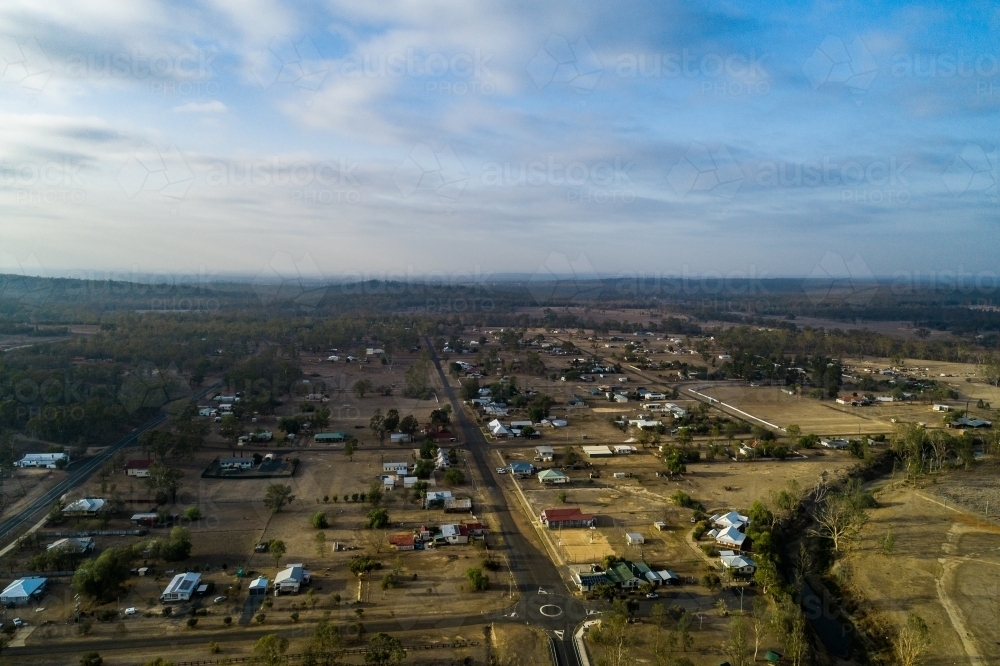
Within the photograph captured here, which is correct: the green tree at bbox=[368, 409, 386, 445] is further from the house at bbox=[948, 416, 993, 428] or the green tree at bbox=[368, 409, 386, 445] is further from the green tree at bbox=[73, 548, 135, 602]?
the house at bbox=[948, 416, 993, 428]

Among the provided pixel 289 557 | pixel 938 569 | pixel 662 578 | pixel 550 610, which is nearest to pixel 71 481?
pixel 289 557

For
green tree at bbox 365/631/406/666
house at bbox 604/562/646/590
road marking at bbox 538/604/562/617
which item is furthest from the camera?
house at bbox 604/562/646/590

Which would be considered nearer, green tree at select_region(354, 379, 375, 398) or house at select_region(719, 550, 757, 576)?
house at select_region(719, 550, 757, 576)

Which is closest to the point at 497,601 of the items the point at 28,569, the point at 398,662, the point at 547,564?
the point at 547,564

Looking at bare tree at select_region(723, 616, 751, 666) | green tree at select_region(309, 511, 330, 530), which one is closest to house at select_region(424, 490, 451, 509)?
green tree at select_region(309, 511, 330, 530)

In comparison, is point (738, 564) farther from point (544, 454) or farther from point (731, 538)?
point (544, 454)

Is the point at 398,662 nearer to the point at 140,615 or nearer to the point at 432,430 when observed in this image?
the point at 140,615
